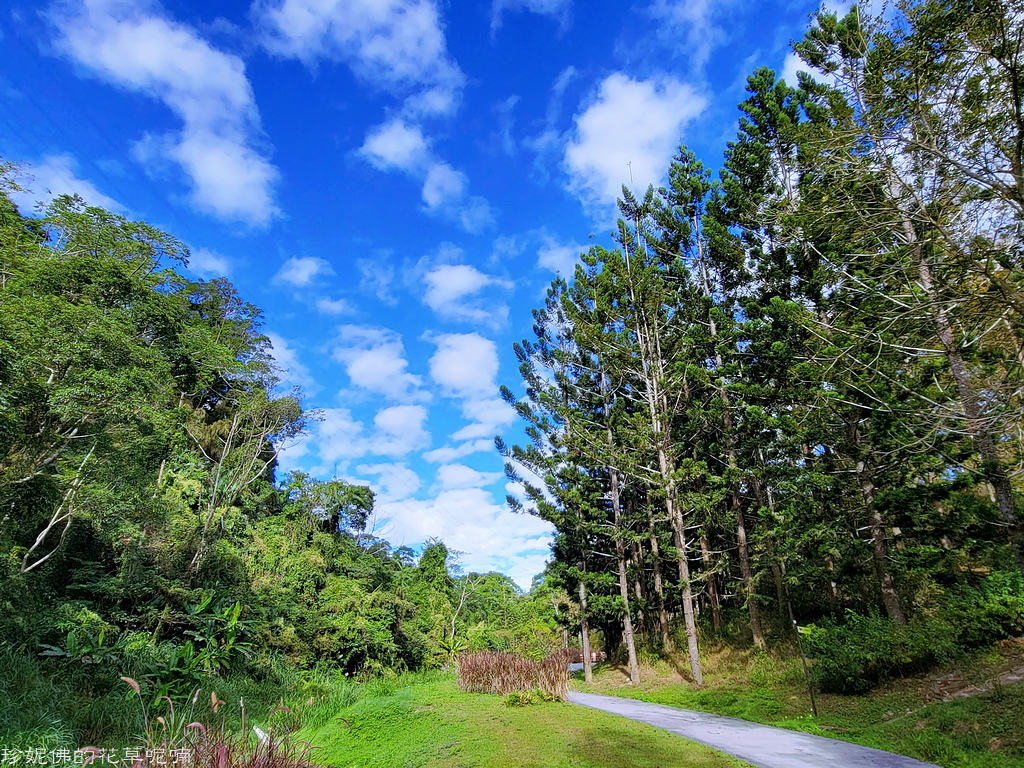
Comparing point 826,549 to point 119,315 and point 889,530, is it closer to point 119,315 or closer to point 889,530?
point 889,530

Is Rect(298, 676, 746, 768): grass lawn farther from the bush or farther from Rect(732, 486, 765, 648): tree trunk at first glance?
Rect(732, 486, 765, 648): tree trunk

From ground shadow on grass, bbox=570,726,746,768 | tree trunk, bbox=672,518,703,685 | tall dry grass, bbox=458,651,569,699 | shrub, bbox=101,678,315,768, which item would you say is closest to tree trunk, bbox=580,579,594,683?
tree trunk, bbox=672,518,703,685

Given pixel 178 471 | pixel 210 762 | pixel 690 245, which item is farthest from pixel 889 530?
pixel 178 471

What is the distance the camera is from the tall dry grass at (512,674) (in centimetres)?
645

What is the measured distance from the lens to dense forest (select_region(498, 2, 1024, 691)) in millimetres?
3666

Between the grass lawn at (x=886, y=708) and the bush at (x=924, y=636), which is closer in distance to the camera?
the grass lawn at (x=886, y=708)

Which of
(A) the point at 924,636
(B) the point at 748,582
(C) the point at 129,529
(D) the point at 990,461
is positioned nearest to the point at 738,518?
(B) the point at 748,582

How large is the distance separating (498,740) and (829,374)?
171 inches

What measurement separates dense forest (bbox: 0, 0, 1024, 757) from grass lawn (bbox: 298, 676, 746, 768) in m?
2.42

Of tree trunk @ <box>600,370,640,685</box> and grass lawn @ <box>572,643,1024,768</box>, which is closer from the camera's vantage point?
grass lawn @ <box>572,643,1024,768</box>

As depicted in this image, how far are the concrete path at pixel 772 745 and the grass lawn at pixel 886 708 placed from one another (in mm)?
363

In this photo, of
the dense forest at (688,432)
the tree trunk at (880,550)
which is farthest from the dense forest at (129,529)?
the tree trunk at (880,550)

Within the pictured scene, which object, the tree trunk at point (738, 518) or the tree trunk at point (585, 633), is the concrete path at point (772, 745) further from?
the tree trunk at point (585, 633)

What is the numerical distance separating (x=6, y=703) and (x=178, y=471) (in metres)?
8.84
